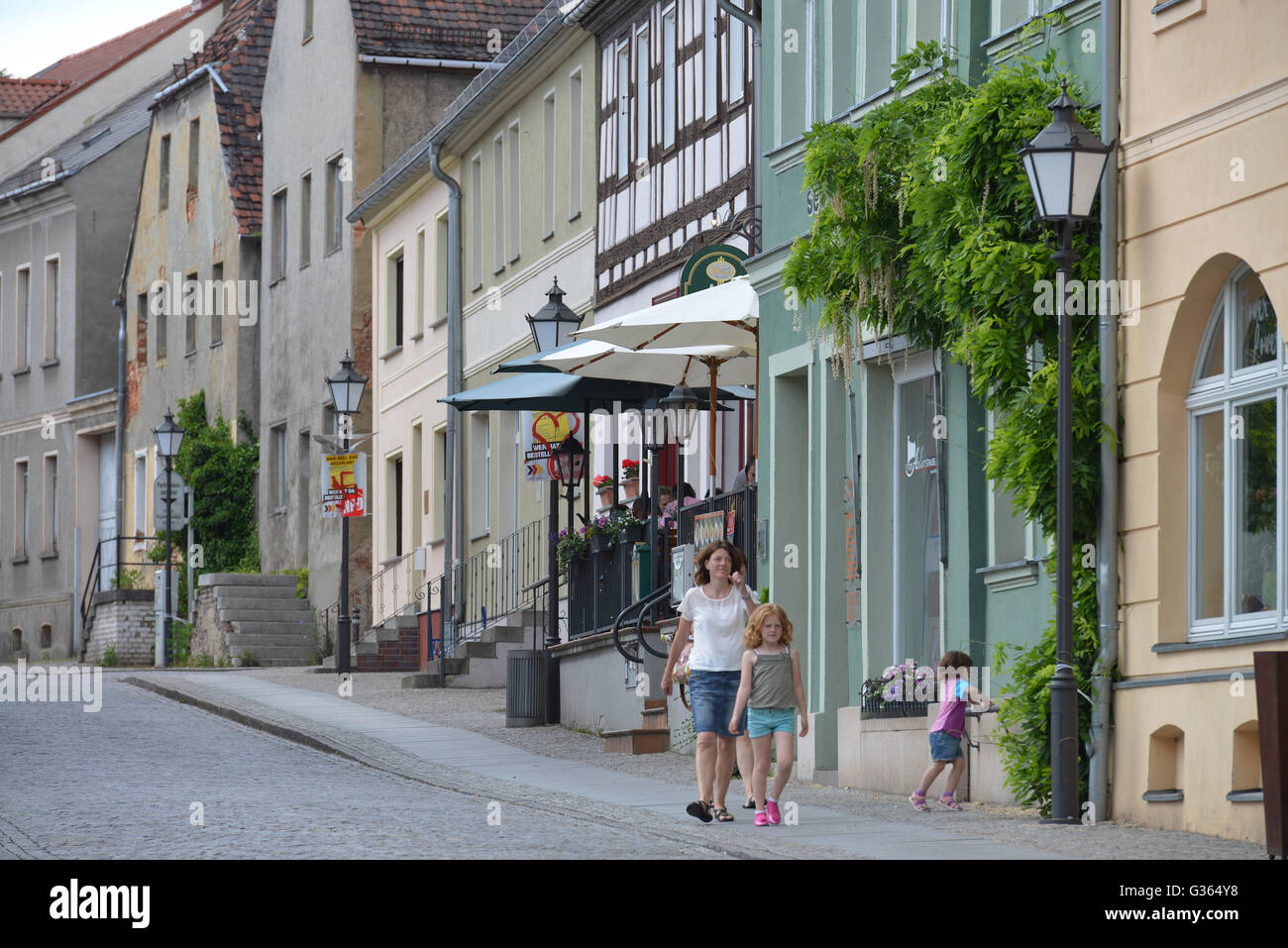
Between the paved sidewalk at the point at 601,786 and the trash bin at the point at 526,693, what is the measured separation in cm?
26

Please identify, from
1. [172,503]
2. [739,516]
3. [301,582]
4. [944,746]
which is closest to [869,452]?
[739,516]

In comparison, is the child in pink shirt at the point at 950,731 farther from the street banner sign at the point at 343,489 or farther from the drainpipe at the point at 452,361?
the drainpipe at the point at 452,361

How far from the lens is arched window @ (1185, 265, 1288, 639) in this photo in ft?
41.9

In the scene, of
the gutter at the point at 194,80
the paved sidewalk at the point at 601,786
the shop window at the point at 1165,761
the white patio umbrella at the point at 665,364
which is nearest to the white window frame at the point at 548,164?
the paved sidewalk at the point at 601,786

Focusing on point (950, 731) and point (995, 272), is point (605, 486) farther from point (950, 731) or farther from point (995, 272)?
point (995, 272)

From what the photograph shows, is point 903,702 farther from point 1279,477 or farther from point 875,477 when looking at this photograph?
point 1279,477

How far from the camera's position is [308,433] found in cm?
4241

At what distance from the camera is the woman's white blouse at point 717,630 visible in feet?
47.5

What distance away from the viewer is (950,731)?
14.9 m

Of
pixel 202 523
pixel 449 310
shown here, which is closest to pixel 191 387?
pixel 202 523

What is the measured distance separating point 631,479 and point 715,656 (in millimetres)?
9747

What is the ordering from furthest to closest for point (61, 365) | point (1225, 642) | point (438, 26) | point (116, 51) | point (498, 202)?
point (116, 51) → point (61, 365) → point (438, 26) → point (498, 202) → point (1225, 642)

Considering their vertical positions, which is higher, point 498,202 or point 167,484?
point 498,202

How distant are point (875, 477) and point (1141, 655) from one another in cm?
426
